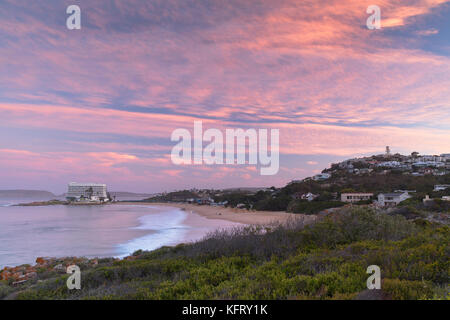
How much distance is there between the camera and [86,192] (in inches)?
4437

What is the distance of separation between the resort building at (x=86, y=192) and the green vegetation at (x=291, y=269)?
105593mm

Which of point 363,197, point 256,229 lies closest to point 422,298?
point 256,229

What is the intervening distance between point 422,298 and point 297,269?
8.26 ft

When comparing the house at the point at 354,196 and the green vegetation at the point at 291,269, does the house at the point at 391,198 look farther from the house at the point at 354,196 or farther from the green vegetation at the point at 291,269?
the green vegetation at the point at 291,269

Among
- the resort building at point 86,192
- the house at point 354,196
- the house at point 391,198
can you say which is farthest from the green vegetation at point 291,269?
the resort building at point 86,192

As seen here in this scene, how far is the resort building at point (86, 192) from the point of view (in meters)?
106

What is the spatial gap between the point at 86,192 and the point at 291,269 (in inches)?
4637

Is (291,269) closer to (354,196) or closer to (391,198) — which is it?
(391,198)

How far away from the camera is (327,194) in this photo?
4134 cm

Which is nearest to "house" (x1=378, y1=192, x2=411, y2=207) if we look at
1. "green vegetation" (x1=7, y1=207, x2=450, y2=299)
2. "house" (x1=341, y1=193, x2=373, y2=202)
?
"house" (x1=341, y1=193, x2=373, y2=202)

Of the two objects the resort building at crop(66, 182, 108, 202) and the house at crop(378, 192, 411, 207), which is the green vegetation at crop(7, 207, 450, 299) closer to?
the house at crop(378, 192, 411, 207)

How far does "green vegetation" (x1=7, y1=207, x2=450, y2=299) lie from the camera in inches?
201

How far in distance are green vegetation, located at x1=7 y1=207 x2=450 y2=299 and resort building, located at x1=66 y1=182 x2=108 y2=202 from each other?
10559cm
